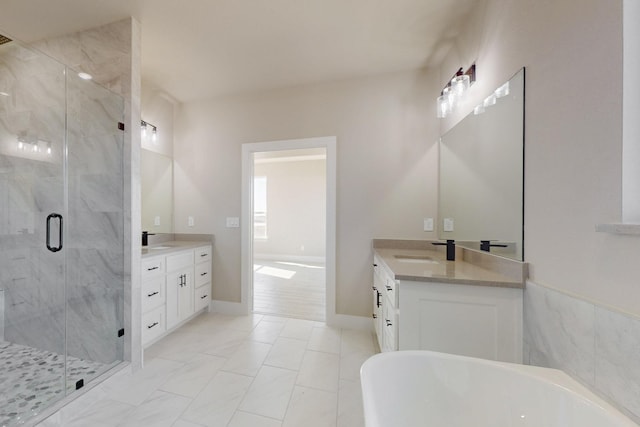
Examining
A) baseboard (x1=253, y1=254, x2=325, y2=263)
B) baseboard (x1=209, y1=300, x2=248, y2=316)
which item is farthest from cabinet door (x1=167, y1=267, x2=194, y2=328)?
baseboard (x1=253, y1=254, x2=325, y2=263)

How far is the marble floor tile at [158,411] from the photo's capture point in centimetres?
134

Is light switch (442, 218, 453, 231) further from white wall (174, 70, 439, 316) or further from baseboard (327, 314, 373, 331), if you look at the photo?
baseboard (327, 314, 373, 331)

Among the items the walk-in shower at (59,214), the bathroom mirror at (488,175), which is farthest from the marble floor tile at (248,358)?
the bathroom mirror at (488,175)

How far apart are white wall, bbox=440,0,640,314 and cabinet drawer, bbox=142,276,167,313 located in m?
2.77

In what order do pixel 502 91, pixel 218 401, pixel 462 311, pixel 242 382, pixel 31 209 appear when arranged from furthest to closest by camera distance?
pixel 31 209
pixel 242 382
pixel 218 401
pixel 502 91
pixel 462 311

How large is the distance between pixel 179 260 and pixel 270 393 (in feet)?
5.22

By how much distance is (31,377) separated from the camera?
62.6 inches

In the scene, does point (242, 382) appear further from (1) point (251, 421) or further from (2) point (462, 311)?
(2) point (462, 311)

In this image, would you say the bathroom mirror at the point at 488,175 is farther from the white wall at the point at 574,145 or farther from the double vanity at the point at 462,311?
the double vanity at the point at 462,311

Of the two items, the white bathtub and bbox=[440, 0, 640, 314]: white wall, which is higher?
bbox=[440, 0, 640, 314]: white wall

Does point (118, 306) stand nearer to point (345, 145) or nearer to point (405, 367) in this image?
point (405, 367)

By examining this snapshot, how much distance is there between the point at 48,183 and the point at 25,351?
1370 millimetres

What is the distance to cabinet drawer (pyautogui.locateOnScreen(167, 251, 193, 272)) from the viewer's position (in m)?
2.29

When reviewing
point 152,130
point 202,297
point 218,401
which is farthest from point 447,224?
point 152,130
